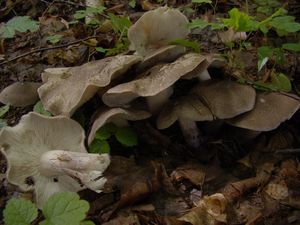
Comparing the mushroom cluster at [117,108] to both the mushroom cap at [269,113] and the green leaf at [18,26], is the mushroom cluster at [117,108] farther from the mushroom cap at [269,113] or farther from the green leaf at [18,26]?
the green leaf at [18,26]

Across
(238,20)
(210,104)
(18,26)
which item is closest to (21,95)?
(18,26)

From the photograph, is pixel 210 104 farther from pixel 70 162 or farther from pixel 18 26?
pixel 18 26

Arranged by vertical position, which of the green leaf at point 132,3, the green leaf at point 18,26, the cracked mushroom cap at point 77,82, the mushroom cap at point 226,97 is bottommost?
the green leaf at point 132,3

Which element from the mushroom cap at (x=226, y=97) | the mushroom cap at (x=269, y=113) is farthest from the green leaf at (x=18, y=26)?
the mushroom cap at (x=269, y=113)

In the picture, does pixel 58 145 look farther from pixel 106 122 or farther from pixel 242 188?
pixel 242 188

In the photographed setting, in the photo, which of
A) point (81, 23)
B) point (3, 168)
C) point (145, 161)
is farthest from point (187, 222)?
point (81, 23)
